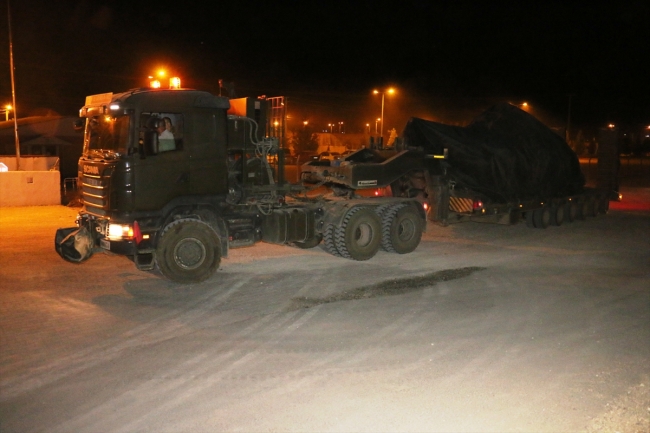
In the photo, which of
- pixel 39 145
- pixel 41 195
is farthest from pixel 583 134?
Answer: pixel 41 195

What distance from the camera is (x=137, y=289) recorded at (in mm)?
10945

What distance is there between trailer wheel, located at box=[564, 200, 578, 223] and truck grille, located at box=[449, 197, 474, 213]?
5865 millimetres

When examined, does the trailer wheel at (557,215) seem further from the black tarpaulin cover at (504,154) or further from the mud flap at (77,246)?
the mud flap at (77,246)

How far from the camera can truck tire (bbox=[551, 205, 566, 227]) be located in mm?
20328

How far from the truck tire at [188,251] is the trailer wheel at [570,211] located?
45.3 feet

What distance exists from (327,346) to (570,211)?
624 inches

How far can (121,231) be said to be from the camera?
10898 mm

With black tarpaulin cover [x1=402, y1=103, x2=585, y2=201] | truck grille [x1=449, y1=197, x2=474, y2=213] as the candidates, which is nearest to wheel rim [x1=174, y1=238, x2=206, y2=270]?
black tarpaulin cover [x1=402, y1=103, x2=585, y2=201]

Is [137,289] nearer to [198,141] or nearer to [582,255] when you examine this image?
[198,141]

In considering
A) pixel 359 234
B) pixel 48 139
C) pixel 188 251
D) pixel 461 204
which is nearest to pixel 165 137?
pixel 188 251

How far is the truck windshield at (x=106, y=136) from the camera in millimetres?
10945

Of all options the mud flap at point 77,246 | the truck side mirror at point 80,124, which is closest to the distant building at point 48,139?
the truck side mirror at point 80,124

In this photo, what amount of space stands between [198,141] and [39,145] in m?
35.8

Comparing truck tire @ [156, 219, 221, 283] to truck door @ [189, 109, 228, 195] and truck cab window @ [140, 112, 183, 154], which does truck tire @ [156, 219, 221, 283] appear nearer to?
truck door @ [189, 109, 228, 195]
